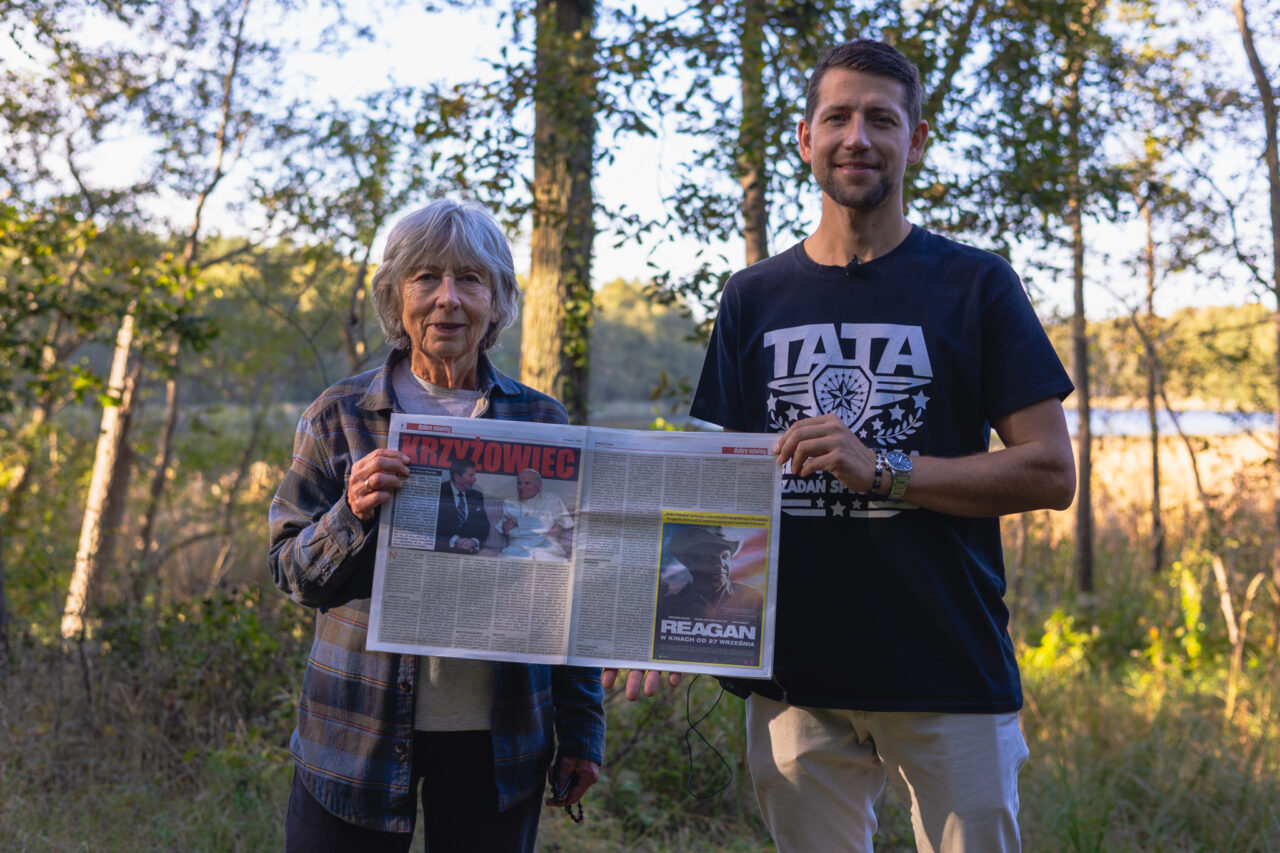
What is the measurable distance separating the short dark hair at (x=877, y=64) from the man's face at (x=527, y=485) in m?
0.98

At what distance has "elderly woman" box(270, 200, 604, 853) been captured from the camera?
6.27 ft

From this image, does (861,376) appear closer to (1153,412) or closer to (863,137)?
(863,137)

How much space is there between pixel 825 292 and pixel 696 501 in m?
0.53

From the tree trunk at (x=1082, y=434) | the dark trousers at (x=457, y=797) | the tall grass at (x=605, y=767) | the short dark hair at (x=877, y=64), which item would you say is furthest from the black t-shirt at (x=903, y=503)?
the tree trunk at (x=1082, y=434)

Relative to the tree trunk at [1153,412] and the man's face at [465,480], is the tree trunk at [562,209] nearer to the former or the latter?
the man's face at [465,480]

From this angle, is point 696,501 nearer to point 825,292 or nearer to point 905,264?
point 825,292

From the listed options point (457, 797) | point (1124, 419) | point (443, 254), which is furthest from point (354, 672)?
point (1124, 419)

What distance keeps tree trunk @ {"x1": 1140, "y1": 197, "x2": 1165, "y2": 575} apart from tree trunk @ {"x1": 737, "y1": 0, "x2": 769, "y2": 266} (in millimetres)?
4952

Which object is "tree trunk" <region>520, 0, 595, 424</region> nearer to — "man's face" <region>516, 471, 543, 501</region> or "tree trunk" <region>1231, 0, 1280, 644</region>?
"man's face" <region>516, 471, 543, 501</region>

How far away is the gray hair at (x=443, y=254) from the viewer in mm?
2066

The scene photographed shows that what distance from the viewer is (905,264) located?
2033 millimetres

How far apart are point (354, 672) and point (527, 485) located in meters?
0.52

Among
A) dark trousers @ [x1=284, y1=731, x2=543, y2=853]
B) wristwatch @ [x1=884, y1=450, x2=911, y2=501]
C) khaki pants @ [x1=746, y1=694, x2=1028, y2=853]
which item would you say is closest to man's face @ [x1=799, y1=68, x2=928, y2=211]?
wristwatch @ [x1=884, y1=450, x2=911, y2=501]

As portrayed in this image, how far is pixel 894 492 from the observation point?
1845mm
